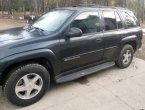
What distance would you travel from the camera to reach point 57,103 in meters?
3.84

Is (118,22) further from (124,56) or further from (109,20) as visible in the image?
(124,56)

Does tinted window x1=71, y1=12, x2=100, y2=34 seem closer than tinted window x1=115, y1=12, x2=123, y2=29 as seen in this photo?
Yes

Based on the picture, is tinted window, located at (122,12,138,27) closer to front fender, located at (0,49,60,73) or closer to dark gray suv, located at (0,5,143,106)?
dark gray suv, located at (0,5,143,106)

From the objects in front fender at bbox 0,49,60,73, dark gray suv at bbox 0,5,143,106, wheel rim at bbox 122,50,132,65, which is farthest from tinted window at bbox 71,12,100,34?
wheel rim at bbox 122,50,132,65

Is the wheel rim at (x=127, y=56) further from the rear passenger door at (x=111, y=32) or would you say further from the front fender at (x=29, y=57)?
the front fender at (x=29, y=57)

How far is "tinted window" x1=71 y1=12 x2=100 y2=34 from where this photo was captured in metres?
4.30

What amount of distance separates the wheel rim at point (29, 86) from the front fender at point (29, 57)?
14.1 inches

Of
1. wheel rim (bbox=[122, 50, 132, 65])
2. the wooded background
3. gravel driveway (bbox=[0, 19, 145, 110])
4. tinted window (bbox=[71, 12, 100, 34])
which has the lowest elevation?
gravel driveway (bbox=[0, 19, 145, 110])

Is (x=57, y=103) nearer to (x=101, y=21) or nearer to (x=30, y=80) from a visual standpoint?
(x=30, y=80)

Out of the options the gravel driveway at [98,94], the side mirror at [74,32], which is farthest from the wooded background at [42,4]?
the side mirror at [74,32]

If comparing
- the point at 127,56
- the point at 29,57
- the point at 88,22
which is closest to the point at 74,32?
the point at 88,22

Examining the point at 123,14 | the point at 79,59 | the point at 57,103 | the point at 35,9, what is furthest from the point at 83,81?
the point at 35,9

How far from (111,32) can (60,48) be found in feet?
5.38

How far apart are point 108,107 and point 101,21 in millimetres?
2010
